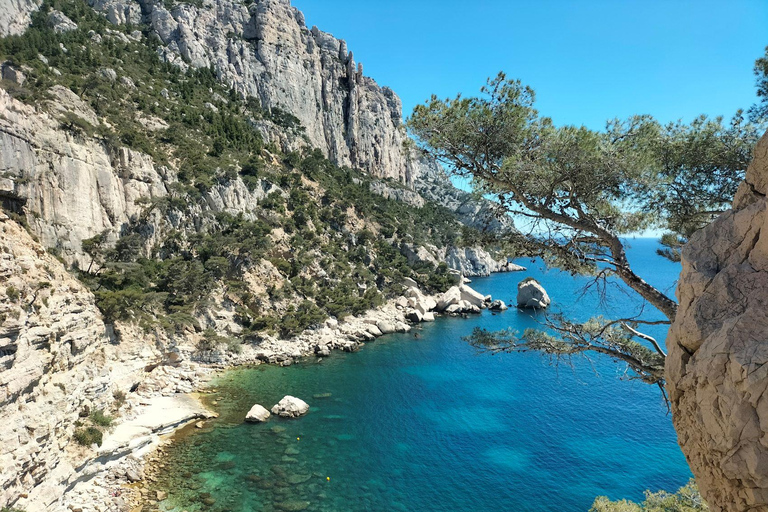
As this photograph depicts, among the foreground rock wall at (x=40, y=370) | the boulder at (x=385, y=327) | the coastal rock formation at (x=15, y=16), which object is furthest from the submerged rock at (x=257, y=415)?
the coastal rock formation at (x=15, y=16)

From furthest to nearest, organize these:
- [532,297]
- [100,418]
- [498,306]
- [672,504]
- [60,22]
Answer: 1. [532,297]
2. [498,306]
3. [60,22]
4. [100,418]
5. [672,504]

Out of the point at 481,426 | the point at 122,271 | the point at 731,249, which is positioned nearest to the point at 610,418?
the point at 481,426

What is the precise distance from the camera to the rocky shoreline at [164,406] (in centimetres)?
1319

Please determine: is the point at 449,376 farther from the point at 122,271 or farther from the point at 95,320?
the point at 122,271

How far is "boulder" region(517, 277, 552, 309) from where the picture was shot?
4841 centimetres

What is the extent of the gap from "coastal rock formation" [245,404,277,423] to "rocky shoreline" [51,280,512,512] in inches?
79.7

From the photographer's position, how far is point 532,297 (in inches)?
1921

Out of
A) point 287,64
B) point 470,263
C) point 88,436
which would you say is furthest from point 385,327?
point 287,64

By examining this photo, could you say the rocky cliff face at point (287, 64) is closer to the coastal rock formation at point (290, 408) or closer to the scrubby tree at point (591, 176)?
the coastal rock formation at point (290, 408)

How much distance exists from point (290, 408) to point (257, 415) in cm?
171

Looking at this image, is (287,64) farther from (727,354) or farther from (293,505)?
(727,354)

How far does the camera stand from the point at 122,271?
2430 cm

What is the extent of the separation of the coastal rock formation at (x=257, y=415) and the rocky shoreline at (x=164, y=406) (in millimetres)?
2024

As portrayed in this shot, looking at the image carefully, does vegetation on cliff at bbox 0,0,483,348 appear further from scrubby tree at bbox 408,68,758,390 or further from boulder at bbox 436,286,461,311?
scrubby tree at bbox 408,68,758,390
